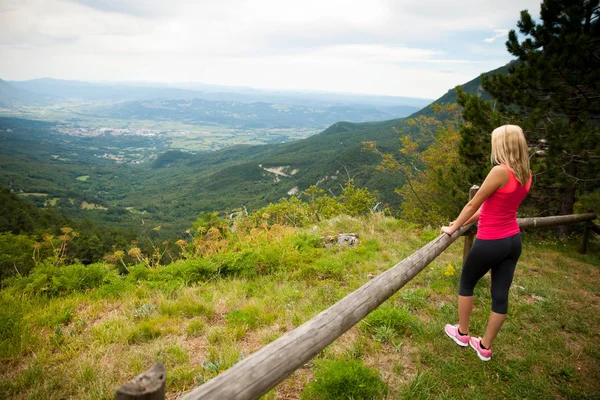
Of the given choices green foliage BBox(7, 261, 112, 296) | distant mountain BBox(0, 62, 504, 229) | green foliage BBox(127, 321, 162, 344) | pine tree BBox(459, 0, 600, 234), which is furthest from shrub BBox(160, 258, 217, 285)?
distant mountain BBox(0, 62, 504, 229)

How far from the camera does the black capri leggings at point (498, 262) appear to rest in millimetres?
2850

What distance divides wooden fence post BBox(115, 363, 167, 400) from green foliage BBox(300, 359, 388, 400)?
76.8 inches

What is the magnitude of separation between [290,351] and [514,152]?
256cm

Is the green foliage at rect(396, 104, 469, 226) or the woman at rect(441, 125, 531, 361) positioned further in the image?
the green foliage at rect(396, 104, 469, 226)

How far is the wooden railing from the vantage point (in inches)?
48.5

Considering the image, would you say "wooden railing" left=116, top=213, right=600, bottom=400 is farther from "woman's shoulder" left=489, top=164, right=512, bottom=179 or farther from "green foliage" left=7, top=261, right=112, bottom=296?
"green foliage" left=7, top=261, right=112, bottom=296

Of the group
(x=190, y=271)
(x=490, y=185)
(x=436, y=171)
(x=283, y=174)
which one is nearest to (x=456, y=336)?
(x=490, y=185)

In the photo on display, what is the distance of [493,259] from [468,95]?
25.4ft

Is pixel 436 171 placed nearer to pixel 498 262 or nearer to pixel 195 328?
pixel 498 262

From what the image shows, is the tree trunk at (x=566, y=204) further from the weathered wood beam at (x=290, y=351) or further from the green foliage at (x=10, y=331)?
the green foliage at (x=10, y=331)

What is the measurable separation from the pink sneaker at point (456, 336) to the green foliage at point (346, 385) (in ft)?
4.03

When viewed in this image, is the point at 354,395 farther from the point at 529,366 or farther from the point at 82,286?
the point at 82,286

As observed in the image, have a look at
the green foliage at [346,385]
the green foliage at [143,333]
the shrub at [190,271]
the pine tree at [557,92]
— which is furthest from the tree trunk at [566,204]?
the green foliage at [143,333]

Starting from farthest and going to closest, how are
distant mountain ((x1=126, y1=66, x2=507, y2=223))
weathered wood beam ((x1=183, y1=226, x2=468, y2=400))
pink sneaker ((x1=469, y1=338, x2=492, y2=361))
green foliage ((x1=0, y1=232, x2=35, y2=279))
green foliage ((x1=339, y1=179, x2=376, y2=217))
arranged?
distant mountain ((x1=126, y1=66, x2=507, y2=223)), green foliage ((x1=339, y1=179, x2=376, y2=217)), green foliage ((x1=0, y1=232, x2=35, y2=279)), pink sneaker ((x1=469, y1=338, x2=492, y2=361)), weathered wood beam ((x1=183, y1=226, x2=468, y2=400))
